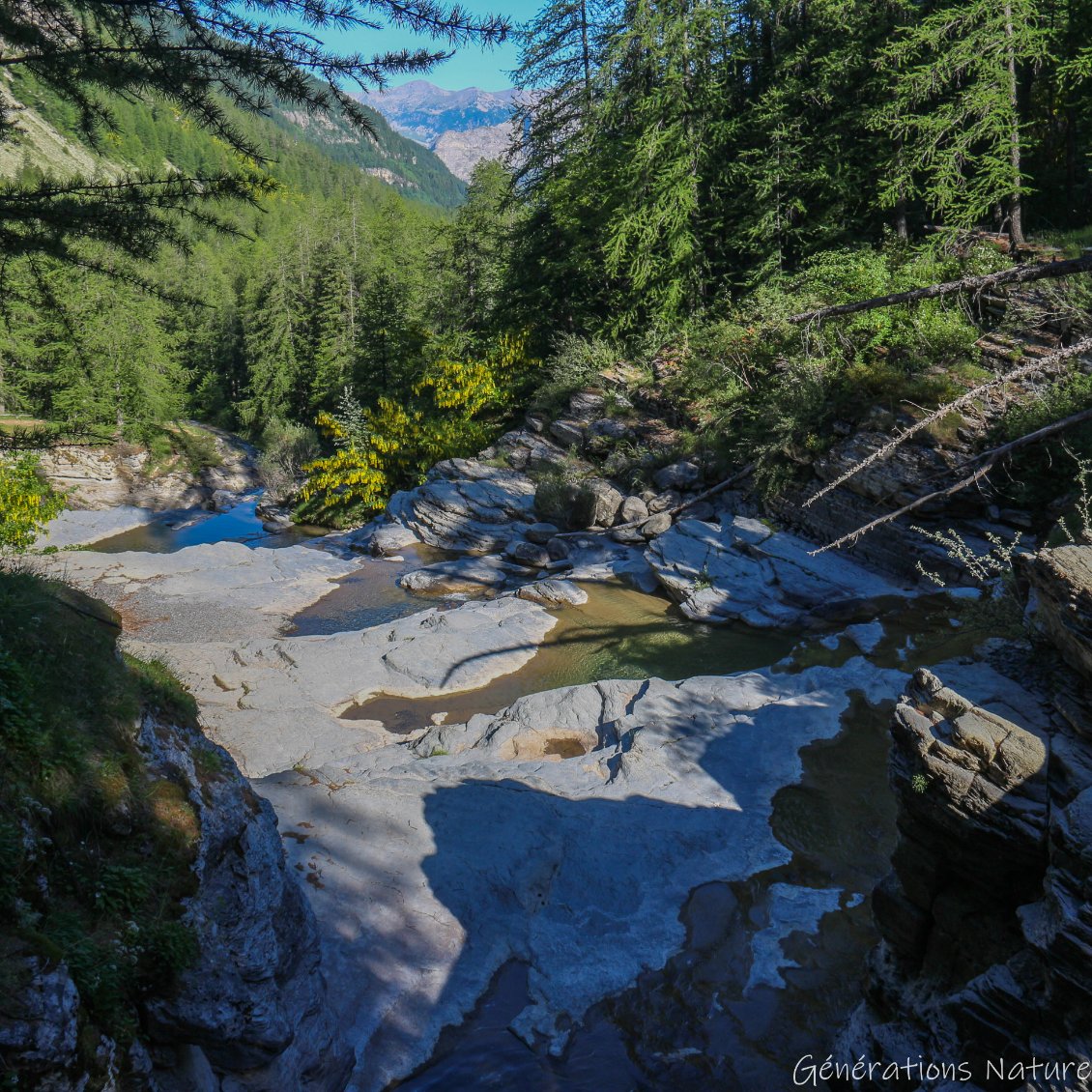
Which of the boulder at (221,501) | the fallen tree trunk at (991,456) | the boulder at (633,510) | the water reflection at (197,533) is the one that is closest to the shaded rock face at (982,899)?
the fallen tree trunk at (991,456)

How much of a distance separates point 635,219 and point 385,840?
68.3 ft

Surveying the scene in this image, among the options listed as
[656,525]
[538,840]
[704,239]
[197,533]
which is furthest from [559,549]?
[197,533]

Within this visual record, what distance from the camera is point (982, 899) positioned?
464 cm

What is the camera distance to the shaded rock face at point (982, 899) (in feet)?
11.6

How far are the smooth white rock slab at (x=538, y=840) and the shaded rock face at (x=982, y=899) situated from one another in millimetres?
2390

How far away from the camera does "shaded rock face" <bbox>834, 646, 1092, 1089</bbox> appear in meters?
3.52

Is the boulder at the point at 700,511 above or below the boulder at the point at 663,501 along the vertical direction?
below

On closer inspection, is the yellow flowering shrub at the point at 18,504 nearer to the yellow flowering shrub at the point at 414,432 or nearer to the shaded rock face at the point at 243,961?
the shaded rock face at the point at 243,961

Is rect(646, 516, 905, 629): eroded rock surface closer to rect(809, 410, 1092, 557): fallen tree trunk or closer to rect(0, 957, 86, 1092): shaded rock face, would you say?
rect(809, 410, 1092, 557): fallen tree trunk

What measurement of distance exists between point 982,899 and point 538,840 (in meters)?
4.47

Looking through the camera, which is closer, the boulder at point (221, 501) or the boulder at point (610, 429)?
the boulder at point (610, 429)

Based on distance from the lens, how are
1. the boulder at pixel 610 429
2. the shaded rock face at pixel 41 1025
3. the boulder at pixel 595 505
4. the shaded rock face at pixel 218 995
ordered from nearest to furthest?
the shaded rock face at pixel 41 1025 < the shaded rock face at pixel 218 995 < the boulder at pixel 595 505 < the boulder at pixel 610 429

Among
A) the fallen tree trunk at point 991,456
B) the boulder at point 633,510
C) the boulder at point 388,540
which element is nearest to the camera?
the fallen tree trunk at point 991,456

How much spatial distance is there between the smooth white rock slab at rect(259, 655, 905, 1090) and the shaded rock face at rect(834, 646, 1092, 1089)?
2.39 meters
